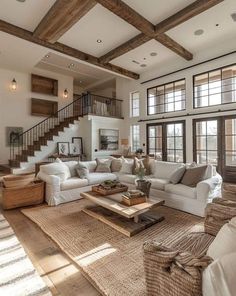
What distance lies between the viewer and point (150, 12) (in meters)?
4.52

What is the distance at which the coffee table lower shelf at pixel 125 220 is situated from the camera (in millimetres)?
2797

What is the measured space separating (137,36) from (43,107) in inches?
206

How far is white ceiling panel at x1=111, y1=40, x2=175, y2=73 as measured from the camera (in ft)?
20.8

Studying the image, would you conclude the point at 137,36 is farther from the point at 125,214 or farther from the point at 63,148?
the point at 125,214

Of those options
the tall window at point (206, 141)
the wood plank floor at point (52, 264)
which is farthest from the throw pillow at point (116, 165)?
the tall window at point (206, 141)

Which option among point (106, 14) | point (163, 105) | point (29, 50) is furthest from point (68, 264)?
point (163, 105)

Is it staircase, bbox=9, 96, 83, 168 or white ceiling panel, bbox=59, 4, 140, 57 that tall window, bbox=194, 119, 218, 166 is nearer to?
white ceiling panel, bbox=59, 4, 140, 57

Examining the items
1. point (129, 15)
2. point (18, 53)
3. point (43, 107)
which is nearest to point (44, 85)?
point (43, 107)

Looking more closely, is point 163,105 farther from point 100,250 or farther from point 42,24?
point 100,250

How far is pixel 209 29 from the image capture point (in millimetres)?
5293

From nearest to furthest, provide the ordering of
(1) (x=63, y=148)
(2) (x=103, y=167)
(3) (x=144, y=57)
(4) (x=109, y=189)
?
(4) (x=109, y=189)
(2) (x=103, y=167)
(3) (x=144, y=57)
(1) (x=63, y=148)

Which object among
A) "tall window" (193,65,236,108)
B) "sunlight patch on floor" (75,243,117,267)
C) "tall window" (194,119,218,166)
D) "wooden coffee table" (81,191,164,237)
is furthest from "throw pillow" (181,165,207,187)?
"tall window" (193,65,236,108)

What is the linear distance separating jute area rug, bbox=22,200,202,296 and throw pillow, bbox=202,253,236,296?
90 cm

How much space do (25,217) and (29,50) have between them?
17.0 feet
